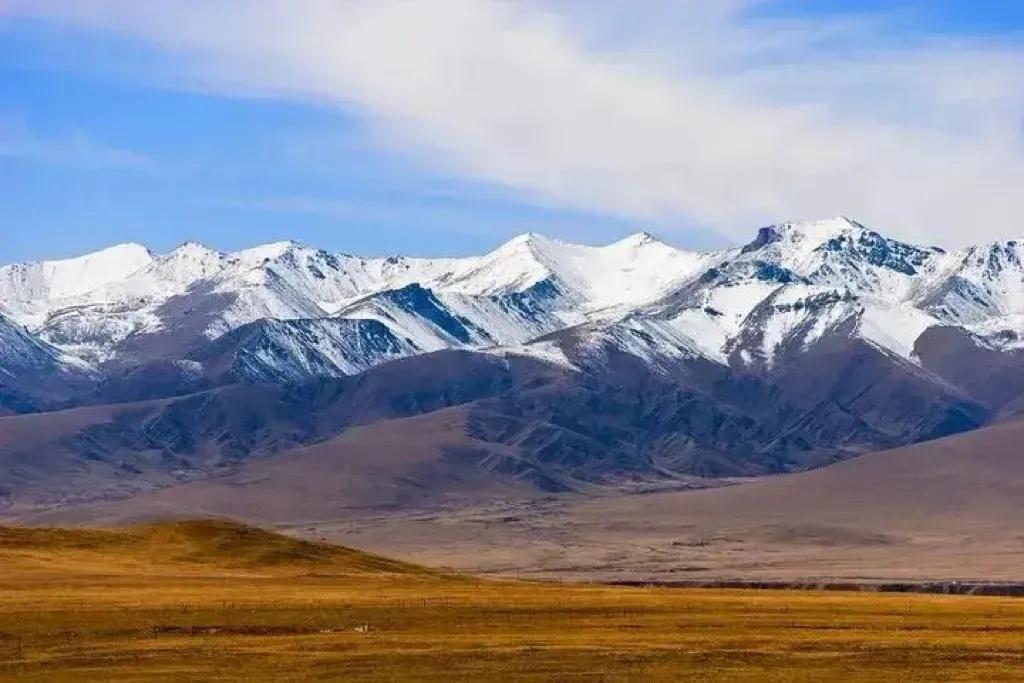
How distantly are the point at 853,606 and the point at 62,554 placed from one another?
50.3 m

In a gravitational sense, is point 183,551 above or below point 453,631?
below

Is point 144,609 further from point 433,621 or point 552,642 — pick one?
point 552,642

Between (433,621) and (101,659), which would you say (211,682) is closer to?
(101,659)

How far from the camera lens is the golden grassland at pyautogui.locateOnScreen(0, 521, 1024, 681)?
62.1 meters

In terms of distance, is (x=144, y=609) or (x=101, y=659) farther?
(x=144, y=609)

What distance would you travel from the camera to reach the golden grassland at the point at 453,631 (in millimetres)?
62094

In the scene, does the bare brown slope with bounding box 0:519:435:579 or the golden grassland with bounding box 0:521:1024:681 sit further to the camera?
the bare brown slope with bounding box 0:519:435:579

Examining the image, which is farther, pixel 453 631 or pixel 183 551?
pixel 183 551

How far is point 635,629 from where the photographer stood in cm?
7600

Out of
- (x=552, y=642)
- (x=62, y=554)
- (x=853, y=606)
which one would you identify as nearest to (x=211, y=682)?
(x=552, y=642)

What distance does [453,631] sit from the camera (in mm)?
74250

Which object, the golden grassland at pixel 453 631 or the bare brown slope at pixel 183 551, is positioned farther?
the bare brown slope at pixel 183 551

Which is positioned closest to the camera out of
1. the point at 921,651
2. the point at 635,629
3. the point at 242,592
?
the point at 921,651

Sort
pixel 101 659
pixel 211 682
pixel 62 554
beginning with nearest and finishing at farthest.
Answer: pixel 211 682 < pixel 101 659 < pixel 62 554
